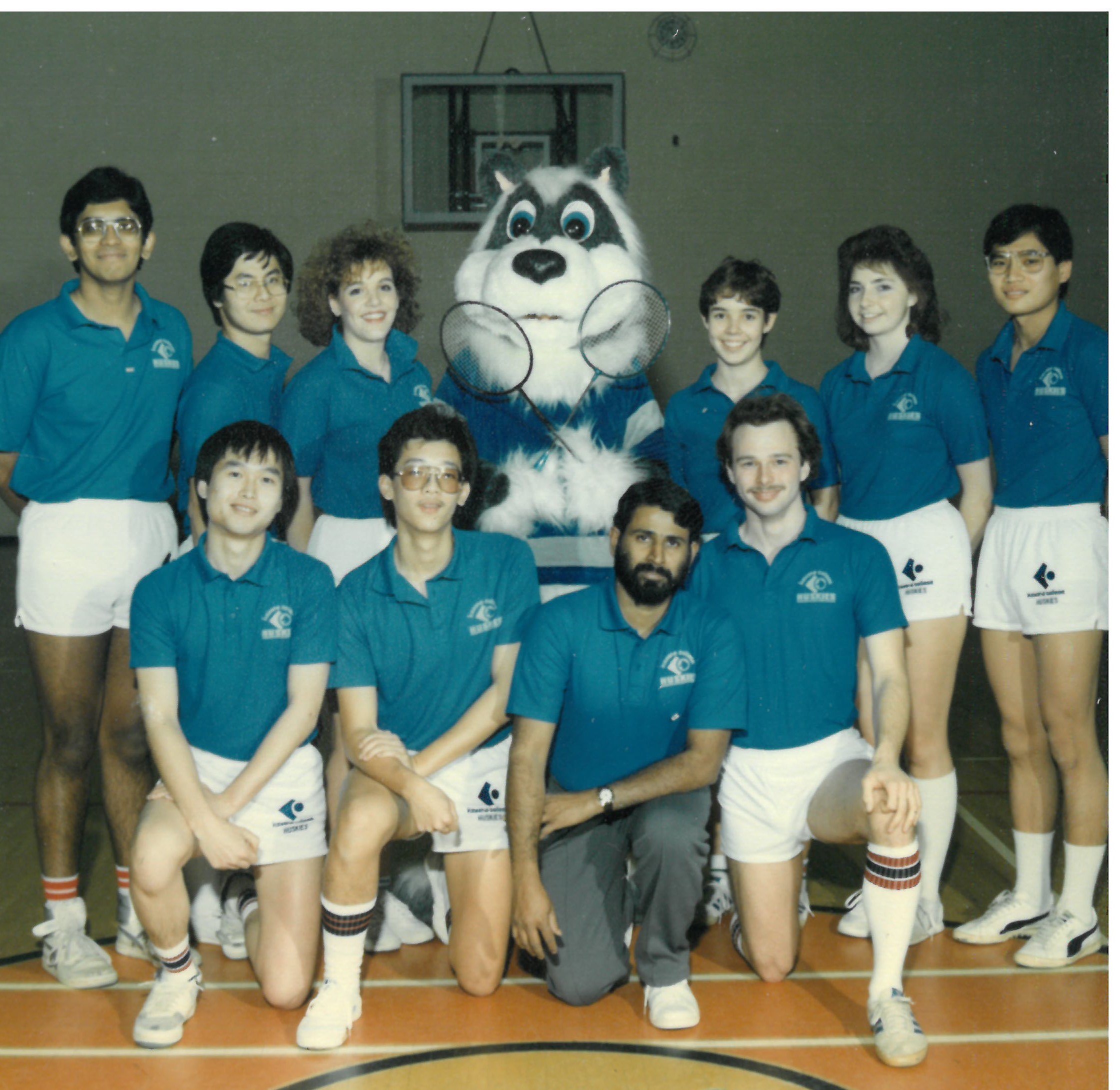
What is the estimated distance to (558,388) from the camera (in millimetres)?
3900

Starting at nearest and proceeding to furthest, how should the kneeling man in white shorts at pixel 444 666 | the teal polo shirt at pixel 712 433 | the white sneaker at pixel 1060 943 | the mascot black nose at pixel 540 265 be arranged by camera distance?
the kneeling man in white shorts at pixel 444 666
the white sneaker at pixel 1060 943
the teal polo shirt at pixel 712 433
the mascot black nose at pixel 540 265

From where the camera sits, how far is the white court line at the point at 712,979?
3164mm

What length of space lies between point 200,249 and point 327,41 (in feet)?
5.61

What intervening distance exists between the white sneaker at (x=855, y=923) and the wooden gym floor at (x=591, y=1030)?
37 millimetres

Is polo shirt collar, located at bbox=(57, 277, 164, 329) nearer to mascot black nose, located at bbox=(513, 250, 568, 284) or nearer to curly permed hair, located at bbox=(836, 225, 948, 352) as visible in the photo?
mascot black nose, located at bbox=(513, 250, 568, 284)

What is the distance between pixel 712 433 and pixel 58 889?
220 cm

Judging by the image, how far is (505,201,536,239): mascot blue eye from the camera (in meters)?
3.90

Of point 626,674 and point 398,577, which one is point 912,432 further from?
point 398,577

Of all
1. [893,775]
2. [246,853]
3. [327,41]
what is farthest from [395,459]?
[327,41]

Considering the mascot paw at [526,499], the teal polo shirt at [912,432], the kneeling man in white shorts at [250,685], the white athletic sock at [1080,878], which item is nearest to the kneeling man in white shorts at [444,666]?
the kneeling man in white shorts at [250,685]

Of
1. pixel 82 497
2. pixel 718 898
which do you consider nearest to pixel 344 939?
pixel 718 898

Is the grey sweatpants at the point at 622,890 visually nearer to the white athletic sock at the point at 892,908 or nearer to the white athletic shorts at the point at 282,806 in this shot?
the white athletic sock at the point at 892,908

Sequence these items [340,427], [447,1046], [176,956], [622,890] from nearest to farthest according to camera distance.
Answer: [447,1046] → [176,956] → [622,890] → [340,427]

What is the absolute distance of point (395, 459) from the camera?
125 inches
